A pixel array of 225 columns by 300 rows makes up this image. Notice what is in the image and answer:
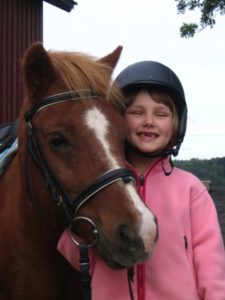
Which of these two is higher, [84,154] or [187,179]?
[84,154]

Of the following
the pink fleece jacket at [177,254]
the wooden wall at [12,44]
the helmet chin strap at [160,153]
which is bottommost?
the pink fleece jacket at [177,254]

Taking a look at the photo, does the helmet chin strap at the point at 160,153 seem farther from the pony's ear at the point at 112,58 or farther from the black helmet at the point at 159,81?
the pony's ear at the point at 112,58

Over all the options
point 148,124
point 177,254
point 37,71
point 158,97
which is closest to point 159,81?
point 158,97

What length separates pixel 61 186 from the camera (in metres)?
2.51

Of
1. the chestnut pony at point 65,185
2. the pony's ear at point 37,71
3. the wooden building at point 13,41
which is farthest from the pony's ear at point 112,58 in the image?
the wooden building at point 13,41

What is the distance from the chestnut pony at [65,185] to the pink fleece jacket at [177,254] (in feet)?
0.98

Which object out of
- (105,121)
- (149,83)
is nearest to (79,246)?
(105,121)

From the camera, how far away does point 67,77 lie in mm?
2684

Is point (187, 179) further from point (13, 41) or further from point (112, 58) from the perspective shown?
point (13, 41)

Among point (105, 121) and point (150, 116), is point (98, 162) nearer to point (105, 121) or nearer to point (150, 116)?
point (105, 121)

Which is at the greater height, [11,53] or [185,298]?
[11,53]

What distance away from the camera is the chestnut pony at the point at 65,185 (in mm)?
2262

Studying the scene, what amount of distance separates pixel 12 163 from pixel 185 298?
1483 millimetres

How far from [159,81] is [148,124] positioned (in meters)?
0.25
